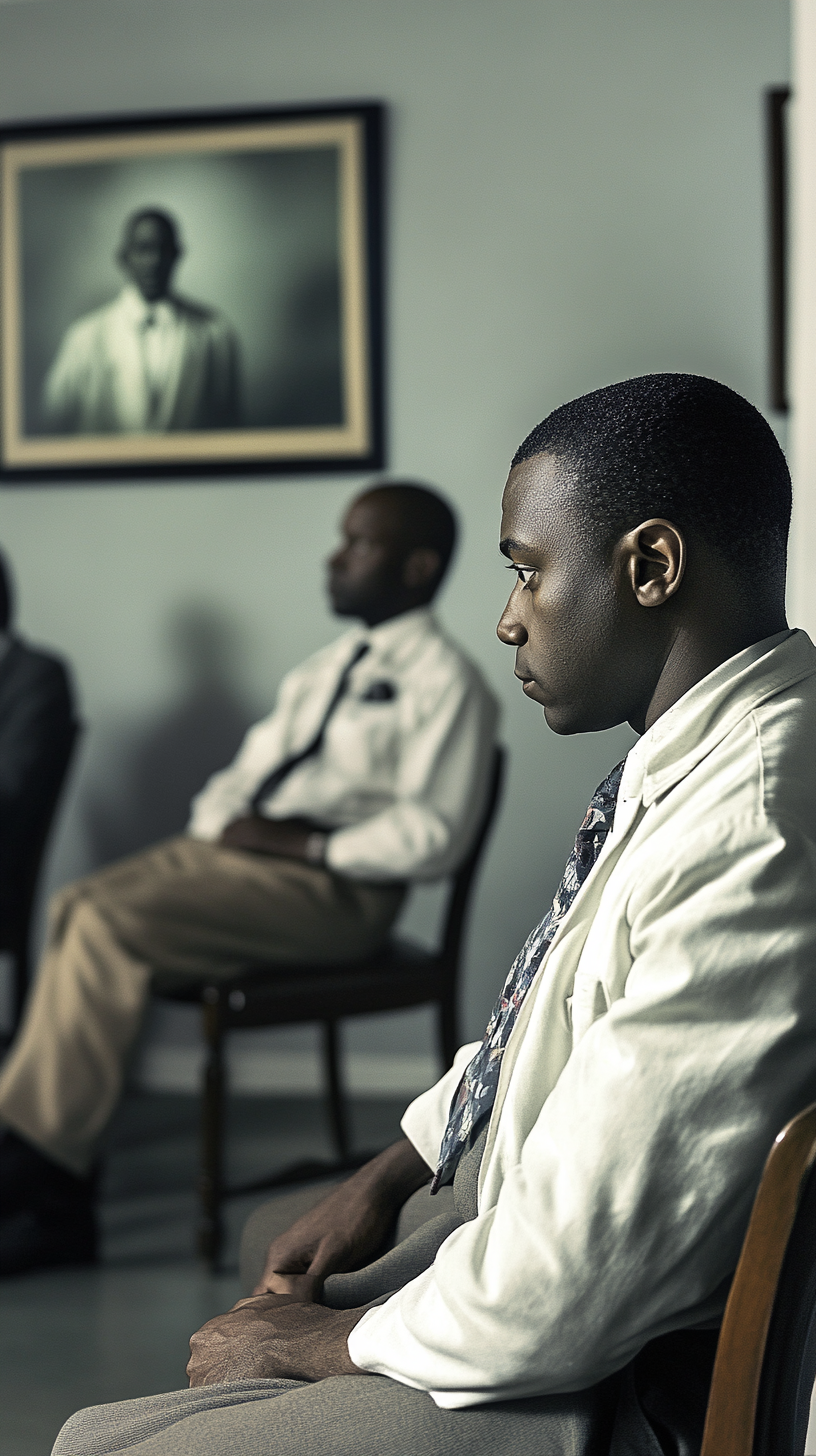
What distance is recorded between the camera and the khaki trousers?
8.37 ft

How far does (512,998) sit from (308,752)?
1.93m

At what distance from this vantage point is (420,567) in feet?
9.46

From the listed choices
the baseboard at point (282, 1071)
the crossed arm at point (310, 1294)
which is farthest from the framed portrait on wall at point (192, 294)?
the crossed arm at point (310, 1294)

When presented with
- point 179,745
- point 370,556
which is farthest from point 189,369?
point 370,556

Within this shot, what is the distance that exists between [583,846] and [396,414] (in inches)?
108

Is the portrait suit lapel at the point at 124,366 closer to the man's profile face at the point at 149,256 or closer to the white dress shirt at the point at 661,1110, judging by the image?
the man's profile face at the point at 149,256

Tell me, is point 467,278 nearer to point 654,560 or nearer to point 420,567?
point 420,567

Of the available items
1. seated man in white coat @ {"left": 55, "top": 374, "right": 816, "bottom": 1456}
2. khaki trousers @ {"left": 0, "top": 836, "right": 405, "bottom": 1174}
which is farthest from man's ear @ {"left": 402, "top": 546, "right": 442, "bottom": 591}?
seated man in white coat @ {"left": 55, "top": 374, "right": 816, "bottom": 1456}

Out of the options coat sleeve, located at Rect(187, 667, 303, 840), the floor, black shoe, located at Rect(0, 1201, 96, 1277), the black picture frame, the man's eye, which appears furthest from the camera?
the black picture frame

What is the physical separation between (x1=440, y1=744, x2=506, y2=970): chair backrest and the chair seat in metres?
0.04

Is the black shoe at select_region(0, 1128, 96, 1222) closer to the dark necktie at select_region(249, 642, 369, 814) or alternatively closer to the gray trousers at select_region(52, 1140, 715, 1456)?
the dark necktie at select_region(249, 642, 369, 814)

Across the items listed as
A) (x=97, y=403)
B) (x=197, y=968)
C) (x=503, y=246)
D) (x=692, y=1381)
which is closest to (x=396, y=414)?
(x=503, y=246)

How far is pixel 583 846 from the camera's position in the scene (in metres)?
1.06

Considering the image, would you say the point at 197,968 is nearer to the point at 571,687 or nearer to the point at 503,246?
the point at 571,687
